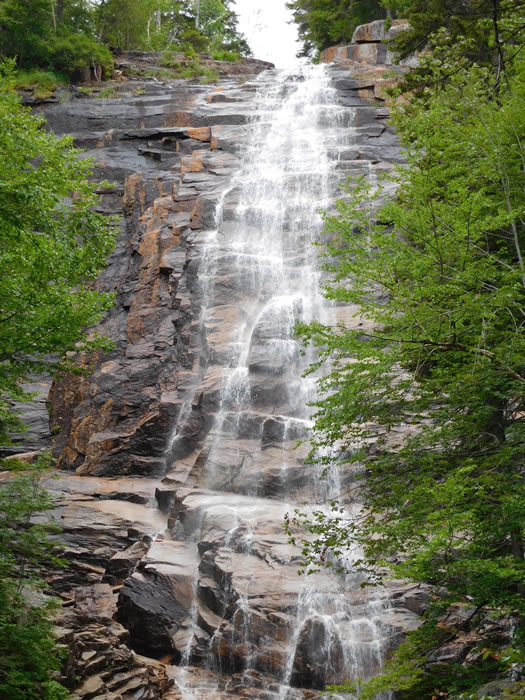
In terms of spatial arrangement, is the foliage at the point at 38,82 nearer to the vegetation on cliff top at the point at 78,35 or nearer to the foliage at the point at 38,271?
the vegetation on cliff top at the point at 78,35

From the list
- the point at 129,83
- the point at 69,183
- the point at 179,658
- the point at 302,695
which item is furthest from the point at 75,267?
the point at 129,83

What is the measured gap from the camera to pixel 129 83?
36.7m

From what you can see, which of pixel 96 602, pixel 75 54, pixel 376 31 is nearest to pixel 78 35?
pixel 75 54

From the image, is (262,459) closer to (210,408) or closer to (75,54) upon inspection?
(210,408)

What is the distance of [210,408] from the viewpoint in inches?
728

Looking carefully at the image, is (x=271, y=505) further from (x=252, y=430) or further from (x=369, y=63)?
(x=369, y=63)

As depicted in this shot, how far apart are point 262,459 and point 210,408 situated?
262 cm

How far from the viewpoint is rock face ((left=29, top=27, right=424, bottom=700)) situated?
12.1 metres

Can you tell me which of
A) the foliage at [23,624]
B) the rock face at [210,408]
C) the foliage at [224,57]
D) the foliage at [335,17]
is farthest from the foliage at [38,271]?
the foliage at [335,17]

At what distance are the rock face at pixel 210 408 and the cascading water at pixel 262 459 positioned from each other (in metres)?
0.05

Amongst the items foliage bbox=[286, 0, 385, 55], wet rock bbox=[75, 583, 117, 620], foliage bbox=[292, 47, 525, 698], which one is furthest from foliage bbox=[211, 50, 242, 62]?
wet rock bbox=[75, 583, 117, 620]

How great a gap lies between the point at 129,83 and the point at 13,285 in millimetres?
29969

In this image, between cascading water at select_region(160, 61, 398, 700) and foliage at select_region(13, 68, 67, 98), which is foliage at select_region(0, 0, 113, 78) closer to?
foliage at select_region(13, 68, 67, 98)

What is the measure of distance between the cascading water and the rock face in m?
0.05
